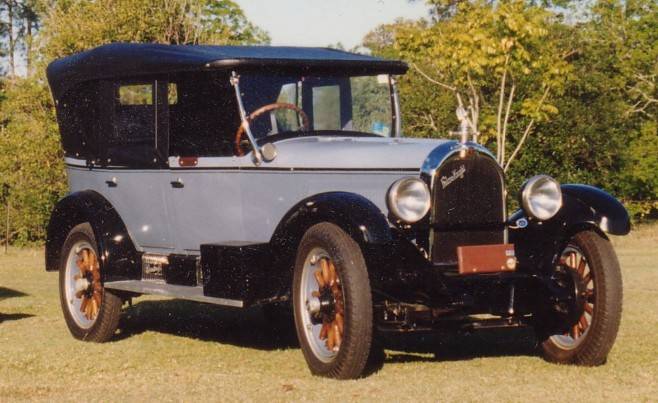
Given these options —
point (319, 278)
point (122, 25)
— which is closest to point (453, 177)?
point (319, 278)

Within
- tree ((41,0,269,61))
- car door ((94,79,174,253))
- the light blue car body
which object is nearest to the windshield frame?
the light blue car body

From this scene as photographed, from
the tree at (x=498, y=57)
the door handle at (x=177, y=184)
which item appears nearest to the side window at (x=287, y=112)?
the door handle at (x=177, y=184)

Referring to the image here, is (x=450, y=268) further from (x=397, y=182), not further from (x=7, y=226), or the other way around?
(x=7, y=226)

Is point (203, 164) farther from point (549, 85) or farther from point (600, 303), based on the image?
point (549, 85)

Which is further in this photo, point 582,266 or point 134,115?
point 134,115

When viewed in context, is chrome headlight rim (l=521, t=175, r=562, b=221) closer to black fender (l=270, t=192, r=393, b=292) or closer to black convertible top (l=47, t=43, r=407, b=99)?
black fender (l=270, t=192, r=393, b=292)

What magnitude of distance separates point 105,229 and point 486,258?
10.9 ft

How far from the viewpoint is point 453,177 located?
24.6 ft

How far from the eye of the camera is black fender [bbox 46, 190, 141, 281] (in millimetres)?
9367

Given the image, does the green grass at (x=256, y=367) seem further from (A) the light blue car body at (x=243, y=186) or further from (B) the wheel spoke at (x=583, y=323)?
(A) the light blue car body at (x=243, y=186)

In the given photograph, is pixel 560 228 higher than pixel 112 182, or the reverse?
pixel 112 182

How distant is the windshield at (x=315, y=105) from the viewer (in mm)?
8672

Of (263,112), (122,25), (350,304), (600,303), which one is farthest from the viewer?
(122,25)

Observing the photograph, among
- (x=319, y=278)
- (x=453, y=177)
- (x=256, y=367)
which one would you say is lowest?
(x=256, y=367)
